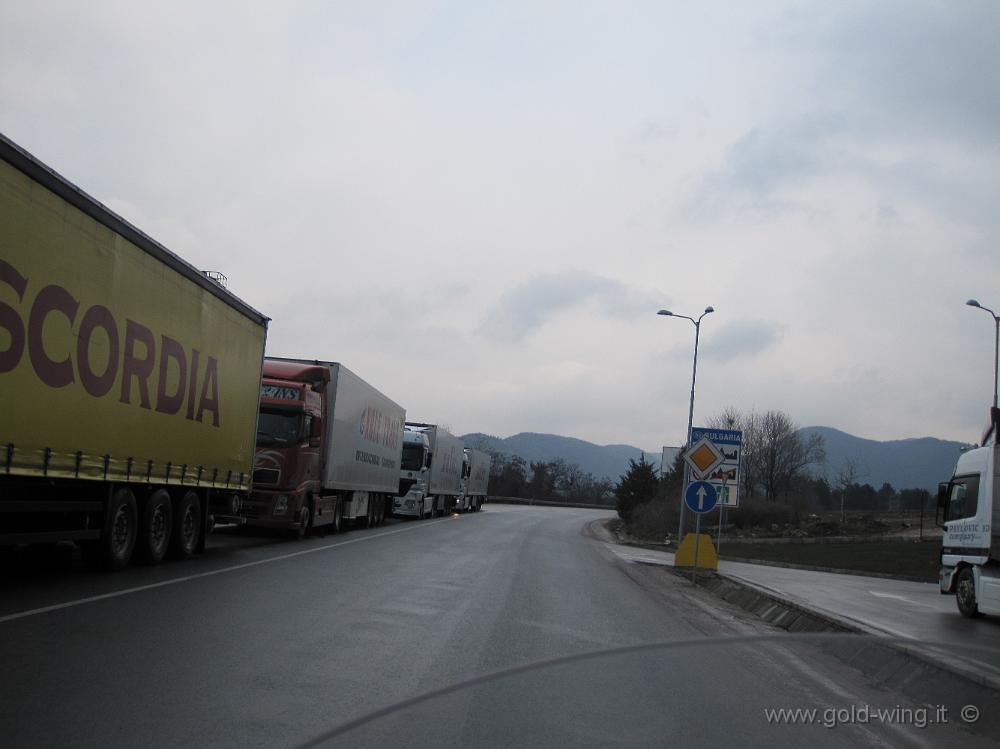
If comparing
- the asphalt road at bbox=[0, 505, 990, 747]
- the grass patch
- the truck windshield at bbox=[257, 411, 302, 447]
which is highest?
the truck windshield at bbox=[257, 411, 302, 447]

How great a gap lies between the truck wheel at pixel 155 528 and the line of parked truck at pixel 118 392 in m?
0.02

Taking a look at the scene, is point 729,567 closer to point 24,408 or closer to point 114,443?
point 114,443

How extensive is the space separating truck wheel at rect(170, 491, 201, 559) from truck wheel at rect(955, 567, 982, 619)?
1255cm

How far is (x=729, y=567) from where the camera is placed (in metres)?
24.4

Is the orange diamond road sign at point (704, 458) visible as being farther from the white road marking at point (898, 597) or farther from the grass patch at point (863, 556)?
the grass patch at point (863, 556)

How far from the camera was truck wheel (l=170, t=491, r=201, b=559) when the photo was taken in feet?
50.2

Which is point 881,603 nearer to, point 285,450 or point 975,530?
point 975,530

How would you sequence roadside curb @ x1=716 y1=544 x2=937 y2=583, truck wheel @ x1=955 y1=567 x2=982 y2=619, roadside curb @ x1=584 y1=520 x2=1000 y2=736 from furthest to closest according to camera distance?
roadside curb @ x1=716 y1=544 x2=937 y2=583
truck wheel @ x1=955 y1=567 x2=982 y2=619
roadside curb @ x1=584 y1=520 x2=1000 y2=736

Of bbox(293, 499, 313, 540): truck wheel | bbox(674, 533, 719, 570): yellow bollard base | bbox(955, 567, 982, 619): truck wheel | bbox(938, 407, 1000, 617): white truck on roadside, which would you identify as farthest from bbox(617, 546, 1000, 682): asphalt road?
bbox(293, 499, 313, 540): truck wheel

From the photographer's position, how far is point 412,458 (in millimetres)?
42562

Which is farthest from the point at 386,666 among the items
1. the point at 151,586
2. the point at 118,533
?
the point at 118,533

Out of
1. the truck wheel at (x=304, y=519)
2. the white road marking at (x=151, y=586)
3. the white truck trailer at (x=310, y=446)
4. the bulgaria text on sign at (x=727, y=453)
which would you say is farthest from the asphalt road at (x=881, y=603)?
the white truck trailer at (x=310, y=446)

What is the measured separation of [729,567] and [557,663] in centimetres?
2157

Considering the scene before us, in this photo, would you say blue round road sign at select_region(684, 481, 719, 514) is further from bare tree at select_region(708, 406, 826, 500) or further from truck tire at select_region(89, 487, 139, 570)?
bare tree at select_region(708, 406, 826, 500)
